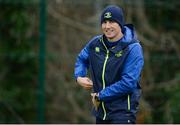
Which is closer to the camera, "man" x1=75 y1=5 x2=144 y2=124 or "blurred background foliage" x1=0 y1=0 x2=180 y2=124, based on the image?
"man" x1=75 y1=5 x2=144 y2=124

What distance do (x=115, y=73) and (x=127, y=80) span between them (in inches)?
5.7

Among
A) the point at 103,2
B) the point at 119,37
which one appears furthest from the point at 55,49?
the point at 119,37

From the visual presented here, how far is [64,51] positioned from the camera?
10.9m

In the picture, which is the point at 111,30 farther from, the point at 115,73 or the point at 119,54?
the point at 115,73

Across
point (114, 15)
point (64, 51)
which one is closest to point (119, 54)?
point (114, 15)

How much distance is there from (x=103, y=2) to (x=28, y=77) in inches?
68.4

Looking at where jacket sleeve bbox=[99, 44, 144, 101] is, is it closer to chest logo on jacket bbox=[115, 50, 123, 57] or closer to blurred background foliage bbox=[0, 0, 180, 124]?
chest logo on jacket bbox=[115, 50, 123, 57]

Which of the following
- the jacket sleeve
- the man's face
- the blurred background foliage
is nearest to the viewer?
the jacket sleeve

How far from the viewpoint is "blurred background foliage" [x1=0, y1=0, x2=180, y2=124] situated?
34.5ft

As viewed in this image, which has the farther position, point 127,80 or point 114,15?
point 114,15

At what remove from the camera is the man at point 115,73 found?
589cm

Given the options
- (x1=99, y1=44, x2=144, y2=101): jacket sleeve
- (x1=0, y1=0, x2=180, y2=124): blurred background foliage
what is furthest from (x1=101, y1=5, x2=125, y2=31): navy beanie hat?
(x1=0, y1=0, x2=180, y2=124): blurred background foliage

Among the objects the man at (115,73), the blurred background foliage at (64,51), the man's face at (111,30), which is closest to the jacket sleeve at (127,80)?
the man at (115,73)

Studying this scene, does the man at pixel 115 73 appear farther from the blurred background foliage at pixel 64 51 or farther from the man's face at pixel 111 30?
the blurred background foliage at pixel 64 51
